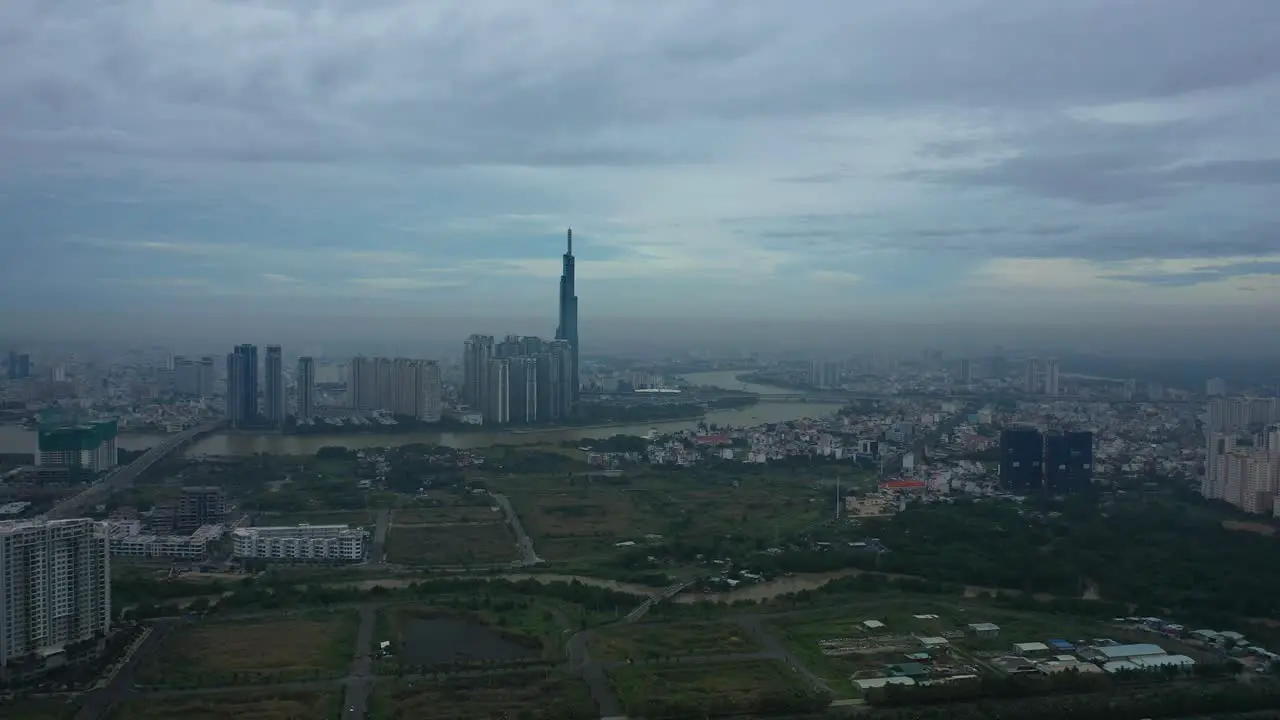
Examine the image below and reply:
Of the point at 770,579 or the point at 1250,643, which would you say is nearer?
the point at 1250,643

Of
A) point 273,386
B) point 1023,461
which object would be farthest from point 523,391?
point 1023,461

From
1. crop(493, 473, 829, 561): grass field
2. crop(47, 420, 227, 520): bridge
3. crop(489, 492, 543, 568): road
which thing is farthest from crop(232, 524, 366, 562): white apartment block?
crop(47, 420, 227, 520): bridge

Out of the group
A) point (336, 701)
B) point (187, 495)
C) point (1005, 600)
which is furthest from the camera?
point (187, 495)

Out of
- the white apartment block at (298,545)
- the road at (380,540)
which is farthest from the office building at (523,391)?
the white apartment block at (298,545)

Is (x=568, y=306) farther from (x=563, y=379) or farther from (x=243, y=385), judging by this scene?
(x=243, y=385)

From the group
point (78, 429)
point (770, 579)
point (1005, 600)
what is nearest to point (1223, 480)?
point (1005, 600)

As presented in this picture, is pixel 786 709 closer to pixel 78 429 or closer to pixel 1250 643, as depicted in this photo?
pixel 1250 643
